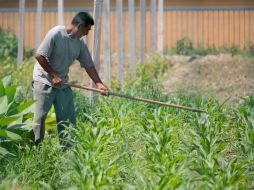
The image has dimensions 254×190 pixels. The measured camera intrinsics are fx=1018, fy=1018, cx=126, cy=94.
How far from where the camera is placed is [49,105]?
12.6m

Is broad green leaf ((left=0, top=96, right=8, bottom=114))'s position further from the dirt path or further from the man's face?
the dirt path

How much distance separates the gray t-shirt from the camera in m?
12.4

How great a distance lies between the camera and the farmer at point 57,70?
12.3 m

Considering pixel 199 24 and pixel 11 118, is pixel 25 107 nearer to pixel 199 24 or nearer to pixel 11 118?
pixel 11 118

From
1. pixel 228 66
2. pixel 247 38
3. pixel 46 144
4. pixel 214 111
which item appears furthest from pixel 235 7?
pixel 46 144

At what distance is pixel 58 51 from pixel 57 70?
25cm

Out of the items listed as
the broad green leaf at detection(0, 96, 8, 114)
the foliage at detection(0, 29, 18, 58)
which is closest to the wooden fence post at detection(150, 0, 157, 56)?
the foliage at detection(0, 29, 18, 58)

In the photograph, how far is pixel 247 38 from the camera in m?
28.8

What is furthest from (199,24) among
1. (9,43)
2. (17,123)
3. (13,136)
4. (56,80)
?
(13,136)

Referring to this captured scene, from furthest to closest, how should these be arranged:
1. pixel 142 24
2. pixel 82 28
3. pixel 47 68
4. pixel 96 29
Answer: pixel 142 24 → pixel 96 29 → pixel 82 28 → pixel 47 68

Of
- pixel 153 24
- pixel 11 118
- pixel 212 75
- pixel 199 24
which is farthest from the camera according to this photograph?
pixel 199 24

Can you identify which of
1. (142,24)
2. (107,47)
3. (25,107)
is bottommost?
(25,107)

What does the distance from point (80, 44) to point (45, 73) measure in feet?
2.00

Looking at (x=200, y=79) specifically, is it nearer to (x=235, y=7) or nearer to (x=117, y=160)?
(x=235, y=7)
